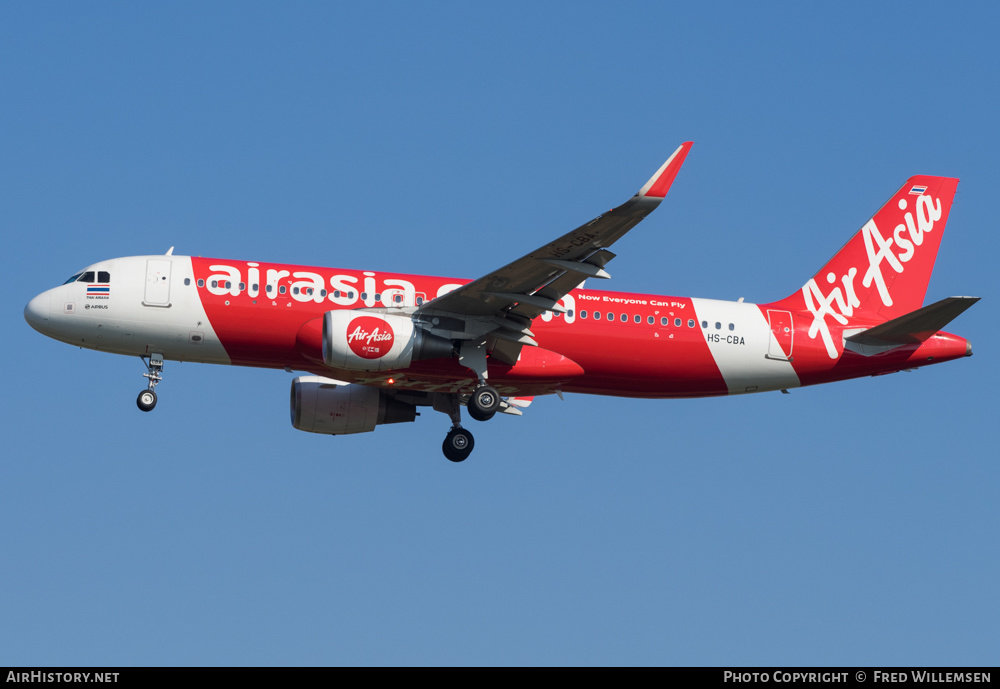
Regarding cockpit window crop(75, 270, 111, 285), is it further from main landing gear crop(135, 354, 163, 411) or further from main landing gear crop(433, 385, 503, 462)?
main landing gear crop(433, 385, 503, 462)

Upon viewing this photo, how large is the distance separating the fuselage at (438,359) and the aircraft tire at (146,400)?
1.11 meters

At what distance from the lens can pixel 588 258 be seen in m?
34.5

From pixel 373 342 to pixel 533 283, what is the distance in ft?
14.4

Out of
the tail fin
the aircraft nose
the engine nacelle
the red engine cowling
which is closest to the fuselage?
the aircraft nose

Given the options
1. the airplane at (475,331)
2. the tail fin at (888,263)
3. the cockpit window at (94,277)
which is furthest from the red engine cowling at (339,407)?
the tail fin at (888,263)

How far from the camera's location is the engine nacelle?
3559 centimetres

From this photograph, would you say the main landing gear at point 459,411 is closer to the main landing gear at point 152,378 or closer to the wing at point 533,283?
the wing at point 533,283

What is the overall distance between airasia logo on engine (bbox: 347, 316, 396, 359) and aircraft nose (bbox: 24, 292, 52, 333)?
840 cm

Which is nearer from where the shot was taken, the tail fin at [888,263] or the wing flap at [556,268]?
the wing flap at [556,268]

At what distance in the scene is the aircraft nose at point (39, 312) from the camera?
37178mm

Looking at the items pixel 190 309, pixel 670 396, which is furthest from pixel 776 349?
pixel 190 309

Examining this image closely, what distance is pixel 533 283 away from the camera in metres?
36.0

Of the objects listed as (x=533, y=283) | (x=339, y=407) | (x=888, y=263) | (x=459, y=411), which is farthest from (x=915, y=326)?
(x=339, y=407)
